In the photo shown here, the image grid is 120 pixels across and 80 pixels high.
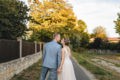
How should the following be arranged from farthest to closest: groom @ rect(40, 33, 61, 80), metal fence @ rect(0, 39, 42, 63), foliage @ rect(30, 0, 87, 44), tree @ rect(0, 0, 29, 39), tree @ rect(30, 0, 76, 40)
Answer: tree @ rect(30, 0, 76, 40), foliage @ rect(30, 0, 87, 44), tree @ rect(0, 0, 29, 39), metal fence @ rect(0, 39, 42, 63), groom @ rect(40, 33, 61, 80)

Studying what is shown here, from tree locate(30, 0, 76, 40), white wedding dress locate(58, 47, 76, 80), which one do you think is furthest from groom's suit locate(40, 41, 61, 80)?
tree locate(30, 0, 76, 40)

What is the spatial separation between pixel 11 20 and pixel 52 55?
2131 cm

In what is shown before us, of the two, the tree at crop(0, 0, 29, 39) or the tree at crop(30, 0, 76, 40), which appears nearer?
the tree at crop(0, 0, 29, 39)

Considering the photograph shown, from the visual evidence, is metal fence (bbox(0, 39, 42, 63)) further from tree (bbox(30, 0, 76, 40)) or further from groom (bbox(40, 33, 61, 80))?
tree (bbox(30, 0, 76, 40))

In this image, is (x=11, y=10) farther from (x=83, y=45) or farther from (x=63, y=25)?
(x=83, y=45)

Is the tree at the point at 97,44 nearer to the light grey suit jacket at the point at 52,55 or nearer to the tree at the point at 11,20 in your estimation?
the tree at the point at 11,20

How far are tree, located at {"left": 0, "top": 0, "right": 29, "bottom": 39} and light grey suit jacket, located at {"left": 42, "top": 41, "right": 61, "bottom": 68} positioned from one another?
1872 centimetres

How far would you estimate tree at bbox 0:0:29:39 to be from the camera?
1193 inches

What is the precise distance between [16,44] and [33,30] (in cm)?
4708

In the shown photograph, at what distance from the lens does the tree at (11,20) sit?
99.4 ft

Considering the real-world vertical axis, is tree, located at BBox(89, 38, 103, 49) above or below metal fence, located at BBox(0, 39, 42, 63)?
below

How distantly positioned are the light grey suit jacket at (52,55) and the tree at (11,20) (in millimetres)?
18715

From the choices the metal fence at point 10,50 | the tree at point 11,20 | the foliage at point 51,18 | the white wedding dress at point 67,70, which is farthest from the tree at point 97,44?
the white wedding dress at point 67,70

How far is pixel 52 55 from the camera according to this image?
11188mm
